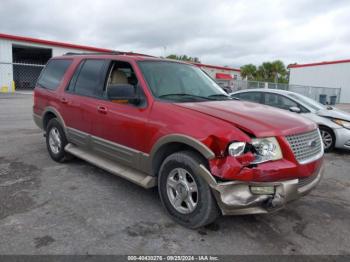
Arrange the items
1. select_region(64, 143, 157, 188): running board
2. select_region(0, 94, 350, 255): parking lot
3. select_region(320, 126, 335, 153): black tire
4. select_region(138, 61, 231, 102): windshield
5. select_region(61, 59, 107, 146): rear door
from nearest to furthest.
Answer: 1. select_region(0, 94, 350, 255): parking lot
2. select_region(64, 143, 157, 188): running board
3. select_region(138, 61, 231, 102): windshield
4. select_region(61, 59, 107, 146): rear door
5. select_region(320, 126, 335, 153): black tire

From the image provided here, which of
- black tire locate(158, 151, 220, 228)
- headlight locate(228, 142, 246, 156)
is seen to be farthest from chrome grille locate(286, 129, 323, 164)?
black tire locate(158, 151, 220, 228)

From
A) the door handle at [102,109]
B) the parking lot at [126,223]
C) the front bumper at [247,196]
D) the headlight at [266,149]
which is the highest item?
the door handle at [102,109]

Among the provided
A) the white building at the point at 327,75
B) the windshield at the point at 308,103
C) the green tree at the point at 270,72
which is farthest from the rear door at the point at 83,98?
the green tree at the point at 270,72

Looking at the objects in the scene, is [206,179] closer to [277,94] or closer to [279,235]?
[279,235]

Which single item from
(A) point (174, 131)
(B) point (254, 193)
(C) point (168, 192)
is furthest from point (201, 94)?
(B) point (254, 193)

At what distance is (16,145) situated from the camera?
6.56m

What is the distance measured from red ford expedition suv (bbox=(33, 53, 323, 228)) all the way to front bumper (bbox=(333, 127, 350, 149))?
12.7ft

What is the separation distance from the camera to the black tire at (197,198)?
302 cm

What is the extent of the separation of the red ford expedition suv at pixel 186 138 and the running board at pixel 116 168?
0.05ft

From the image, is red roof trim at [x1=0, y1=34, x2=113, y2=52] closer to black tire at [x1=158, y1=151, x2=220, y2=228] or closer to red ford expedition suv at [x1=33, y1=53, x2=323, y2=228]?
red ford expedition suv at [x1=33, y1=53, x2=323, y2=228]

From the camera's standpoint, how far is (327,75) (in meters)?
34.8

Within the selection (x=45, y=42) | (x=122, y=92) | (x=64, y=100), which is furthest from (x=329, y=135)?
(x=45, y=42)

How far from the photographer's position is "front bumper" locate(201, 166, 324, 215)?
9.31 feet

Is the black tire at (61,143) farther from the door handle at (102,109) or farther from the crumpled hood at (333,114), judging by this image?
the crumpled hood at (333,114)
